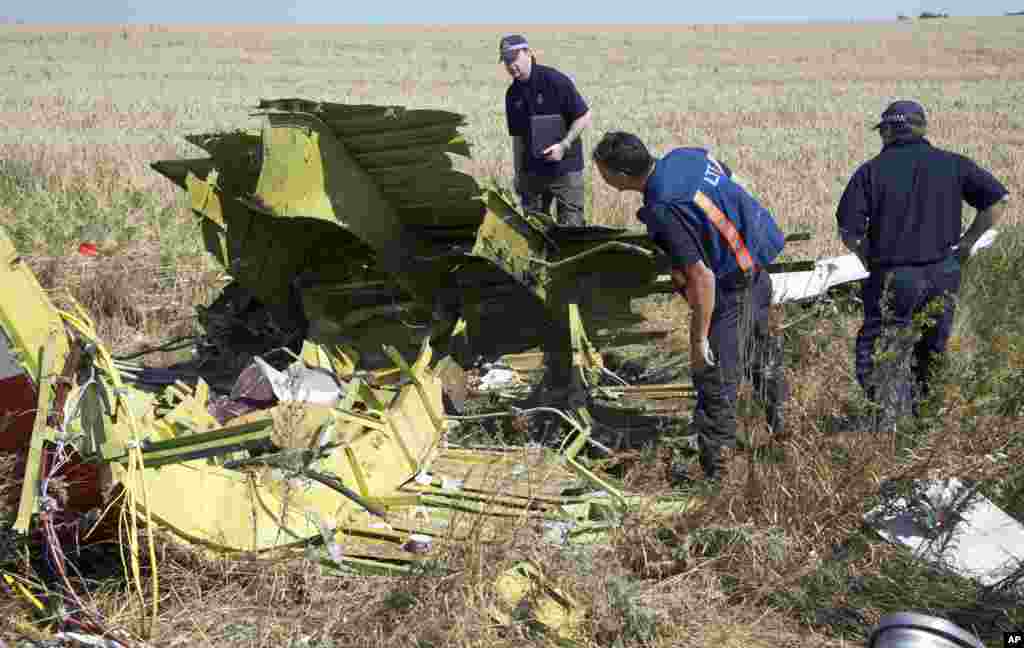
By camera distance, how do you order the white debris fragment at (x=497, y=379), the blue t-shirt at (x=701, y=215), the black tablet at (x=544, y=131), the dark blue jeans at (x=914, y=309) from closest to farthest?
the blue t-shirt at (x=701, y=215)
the dark blue jeans at (x=914, y=309)
the white debris fragment at (x=497, y=379)
the black tablet at (x=544, y=131)

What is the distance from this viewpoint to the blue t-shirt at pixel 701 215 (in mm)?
4078

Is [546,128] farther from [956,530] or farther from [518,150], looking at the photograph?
[956,530]

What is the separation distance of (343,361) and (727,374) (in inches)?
88.1

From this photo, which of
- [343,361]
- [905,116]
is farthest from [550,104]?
[905,116]

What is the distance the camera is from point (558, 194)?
7020 millimetres

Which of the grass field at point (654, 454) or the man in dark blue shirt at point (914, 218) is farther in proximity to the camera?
the man in dark blue shirt at point (914, 218)

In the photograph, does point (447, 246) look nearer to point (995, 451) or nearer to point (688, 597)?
point (688, 597)

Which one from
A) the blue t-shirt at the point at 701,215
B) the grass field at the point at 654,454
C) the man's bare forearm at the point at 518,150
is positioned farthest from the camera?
the man's bare forearm at the point at 518,150

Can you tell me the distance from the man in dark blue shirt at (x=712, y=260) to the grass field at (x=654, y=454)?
31 centimetres

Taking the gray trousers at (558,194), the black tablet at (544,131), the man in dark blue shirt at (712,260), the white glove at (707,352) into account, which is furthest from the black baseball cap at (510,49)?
the white glove at (707,352)

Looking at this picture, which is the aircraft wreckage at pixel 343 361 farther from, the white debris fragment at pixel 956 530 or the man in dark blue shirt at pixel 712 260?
the white debris fragment at pixel 956 530

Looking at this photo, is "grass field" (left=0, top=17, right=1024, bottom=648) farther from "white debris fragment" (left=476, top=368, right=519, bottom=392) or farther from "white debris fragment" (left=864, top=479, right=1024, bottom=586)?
"white debris fragment" (left=476, top=368, right=519, bottom=392)

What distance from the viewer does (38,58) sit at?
35188 millimetres

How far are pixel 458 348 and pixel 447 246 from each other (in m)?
0.64
